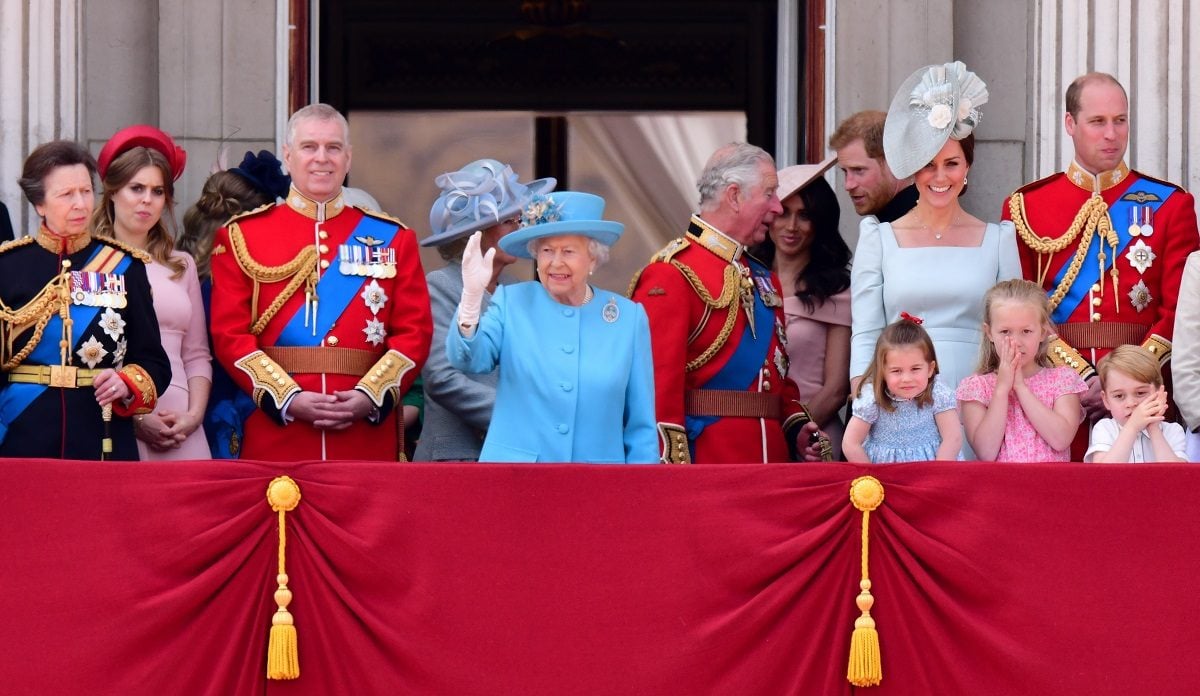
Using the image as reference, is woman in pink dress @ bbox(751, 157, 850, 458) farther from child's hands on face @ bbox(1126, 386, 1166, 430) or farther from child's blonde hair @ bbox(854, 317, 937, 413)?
child's hands on face @ bbox(1126, 386, 1166, 430)

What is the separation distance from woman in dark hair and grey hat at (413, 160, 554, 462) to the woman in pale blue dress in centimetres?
105

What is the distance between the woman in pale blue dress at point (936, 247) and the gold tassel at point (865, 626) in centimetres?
86

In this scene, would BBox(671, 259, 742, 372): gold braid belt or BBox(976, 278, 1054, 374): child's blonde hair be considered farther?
BBox(671, 259, 742, 372): gold braid belt

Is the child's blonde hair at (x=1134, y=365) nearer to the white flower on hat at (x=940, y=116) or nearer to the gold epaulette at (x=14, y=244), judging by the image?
the white flower on hat at (x=940, y=116)

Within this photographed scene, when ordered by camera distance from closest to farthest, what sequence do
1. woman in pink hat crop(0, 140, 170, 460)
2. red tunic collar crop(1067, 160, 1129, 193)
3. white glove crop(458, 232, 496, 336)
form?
white glove crop(458, 232, 496, 336) < woman in pink hat crop(0, 140, 170, 460) < red tunic collar crop(1067, 160, 1129, 193)

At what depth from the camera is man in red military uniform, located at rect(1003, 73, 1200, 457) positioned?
6484 mm

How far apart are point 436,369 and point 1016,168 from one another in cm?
251

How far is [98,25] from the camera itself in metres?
7.92

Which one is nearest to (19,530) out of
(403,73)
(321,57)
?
(321,57)

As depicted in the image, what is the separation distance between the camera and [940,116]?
6.42 meters

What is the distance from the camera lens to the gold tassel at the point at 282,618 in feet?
17.3

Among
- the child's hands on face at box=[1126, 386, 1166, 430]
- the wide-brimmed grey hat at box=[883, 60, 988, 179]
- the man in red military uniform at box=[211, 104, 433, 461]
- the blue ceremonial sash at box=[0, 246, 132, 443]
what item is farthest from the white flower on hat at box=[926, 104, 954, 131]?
the blue ceremonial sash at box=[0, 246, 132, 443]

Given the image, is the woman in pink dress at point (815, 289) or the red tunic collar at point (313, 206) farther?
the woman in pink dress at point (815, 289)

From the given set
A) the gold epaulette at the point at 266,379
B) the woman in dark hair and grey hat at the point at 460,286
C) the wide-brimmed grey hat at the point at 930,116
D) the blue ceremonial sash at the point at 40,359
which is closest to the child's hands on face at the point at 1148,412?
the wide-brimmed grey hat at the point at 930,116
